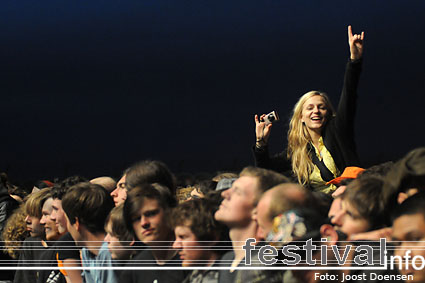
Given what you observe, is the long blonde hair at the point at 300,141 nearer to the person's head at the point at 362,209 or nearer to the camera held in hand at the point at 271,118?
the camera held in hand at the point at 271,118

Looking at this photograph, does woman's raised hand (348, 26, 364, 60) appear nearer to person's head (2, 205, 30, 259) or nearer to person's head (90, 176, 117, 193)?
person's head (90, 176, 117, 193)

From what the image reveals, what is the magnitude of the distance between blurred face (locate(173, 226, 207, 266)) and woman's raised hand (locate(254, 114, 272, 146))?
1.47 metres

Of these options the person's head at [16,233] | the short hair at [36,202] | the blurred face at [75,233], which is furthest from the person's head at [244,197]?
the person's head at [16,233]

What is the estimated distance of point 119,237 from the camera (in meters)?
3.21

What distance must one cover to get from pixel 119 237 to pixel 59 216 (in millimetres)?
786

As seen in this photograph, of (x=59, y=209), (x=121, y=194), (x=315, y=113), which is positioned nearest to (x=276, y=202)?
(x=121, y=194)

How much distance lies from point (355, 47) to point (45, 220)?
2.14 metres

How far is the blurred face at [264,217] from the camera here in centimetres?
230

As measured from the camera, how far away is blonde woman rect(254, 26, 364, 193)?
3.78 metres

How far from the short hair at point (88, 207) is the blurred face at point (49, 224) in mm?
471

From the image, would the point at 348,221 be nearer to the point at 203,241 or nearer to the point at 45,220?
the point at 203,241

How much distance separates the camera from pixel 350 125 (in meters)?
3.86

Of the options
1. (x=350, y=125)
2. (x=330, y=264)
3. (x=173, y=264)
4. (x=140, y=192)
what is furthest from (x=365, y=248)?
(x=350, y=125)

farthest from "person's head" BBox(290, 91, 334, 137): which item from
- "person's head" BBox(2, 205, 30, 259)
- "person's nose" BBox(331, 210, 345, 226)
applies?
"person's head" BBox(2, 205, 30, 259)
